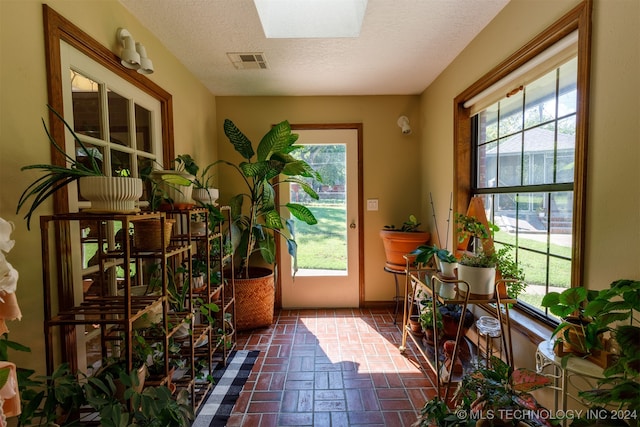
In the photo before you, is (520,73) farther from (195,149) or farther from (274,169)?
(195,149)

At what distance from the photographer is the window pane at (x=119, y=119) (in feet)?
5.53

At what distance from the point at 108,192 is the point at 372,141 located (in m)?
2.53

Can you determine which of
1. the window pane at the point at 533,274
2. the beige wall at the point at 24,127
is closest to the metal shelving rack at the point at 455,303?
the window pane at the point at 533,274

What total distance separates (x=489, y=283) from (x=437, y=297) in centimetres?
28

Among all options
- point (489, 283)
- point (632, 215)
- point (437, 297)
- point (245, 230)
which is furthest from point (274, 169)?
point (632, 215)

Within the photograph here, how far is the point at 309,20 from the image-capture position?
1990 millimetres

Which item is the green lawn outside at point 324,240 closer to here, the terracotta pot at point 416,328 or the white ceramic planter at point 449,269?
the terracotta pot at point 416,328

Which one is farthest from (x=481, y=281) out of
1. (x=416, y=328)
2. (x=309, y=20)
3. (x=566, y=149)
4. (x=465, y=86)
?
(x=309, y=20)

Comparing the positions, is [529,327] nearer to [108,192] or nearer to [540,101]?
[540,101]

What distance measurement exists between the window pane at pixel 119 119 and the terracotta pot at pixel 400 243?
2.19 meters

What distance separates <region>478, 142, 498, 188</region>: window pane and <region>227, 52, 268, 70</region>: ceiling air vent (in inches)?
71.0

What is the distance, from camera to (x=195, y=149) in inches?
106

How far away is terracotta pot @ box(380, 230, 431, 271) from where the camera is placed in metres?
2.76

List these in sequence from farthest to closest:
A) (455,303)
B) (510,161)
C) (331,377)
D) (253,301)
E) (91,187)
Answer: (253,301) → (331,377) → (510,161) → (455,303) → (91,187)
